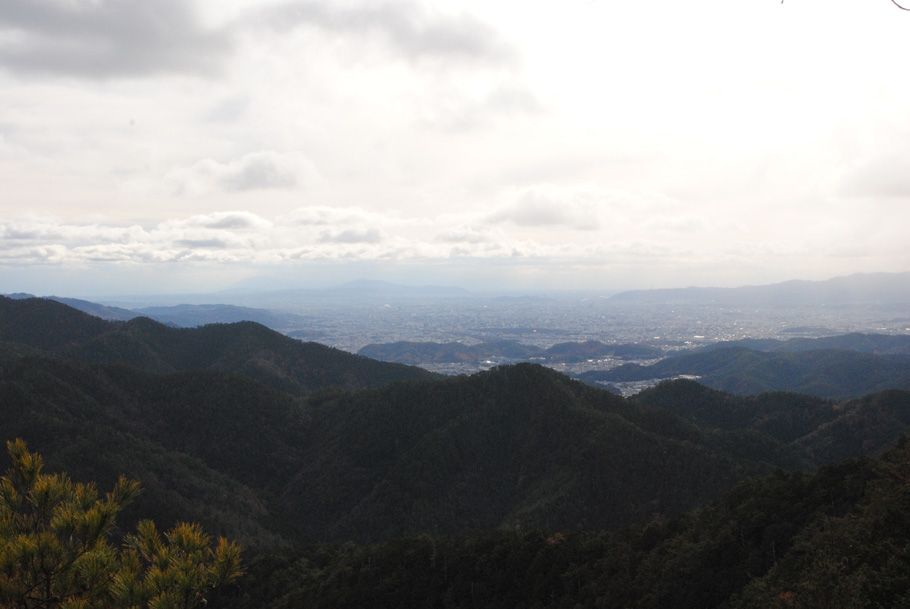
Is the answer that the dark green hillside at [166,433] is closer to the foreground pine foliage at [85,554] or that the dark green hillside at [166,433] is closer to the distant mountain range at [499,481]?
the distant mountain range at [499,481]

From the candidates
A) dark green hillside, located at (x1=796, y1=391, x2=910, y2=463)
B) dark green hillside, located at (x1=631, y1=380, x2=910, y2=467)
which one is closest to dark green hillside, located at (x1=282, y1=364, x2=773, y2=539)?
dark green hillside, located at (x1=631, y1=380, x2=910, y2=467)

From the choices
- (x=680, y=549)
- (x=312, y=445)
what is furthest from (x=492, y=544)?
(x=312, y=445)

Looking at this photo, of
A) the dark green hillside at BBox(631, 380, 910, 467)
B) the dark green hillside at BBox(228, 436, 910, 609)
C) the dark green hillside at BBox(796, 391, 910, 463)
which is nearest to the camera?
the dark green hillside at BBox(228, 436, 910, 609)

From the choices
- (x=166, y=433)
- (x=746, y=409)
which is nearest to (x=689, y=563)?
(x=166, y=433)

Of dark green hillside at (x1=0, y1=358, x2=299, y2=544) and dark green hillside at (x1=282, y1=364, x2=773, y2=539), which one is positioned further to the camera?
dark green hillside at (x1=0, y1=358, x2=299, y2=544)

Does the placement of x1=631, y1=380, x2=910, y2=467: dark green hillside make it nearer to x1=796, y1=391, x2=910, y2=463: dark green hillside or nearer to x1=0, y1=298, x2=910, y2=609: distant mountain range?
x1=796, y1=391, x2=910, y2=463: dark green hillside

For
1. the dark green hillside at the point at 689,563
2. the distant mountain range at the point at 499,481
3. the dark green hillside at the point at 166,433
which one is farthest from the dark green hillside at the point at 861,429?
the dark green hillside at the point at 166,433

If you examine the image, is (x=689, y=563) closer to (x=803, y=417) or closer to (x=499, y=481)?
(x=499, y=481)

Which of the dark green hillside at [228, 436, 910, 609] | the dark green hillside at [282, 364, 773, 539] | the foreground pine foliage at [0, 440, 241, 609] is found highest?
the foreground pine foliage at [0, 440, 241, 609]
